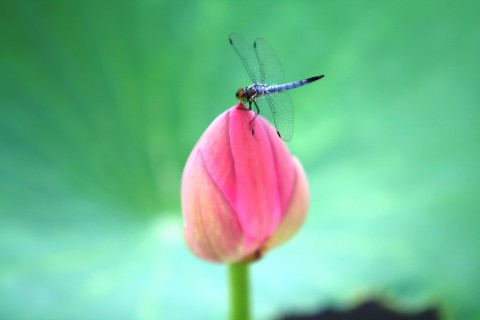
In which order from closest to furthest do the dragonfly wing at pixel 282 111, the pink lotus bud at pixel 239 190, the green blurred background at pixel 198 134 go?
1. the pink lotus bud at pixel 239 190
2. the dragonfly wing at pixel 282 111
3. the green blurred background at pixel 198 134

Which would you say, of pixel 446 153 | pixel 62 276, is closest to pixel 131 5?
pixel 62 276

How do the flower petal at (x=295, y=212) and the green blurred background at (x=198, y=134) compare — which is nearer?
the flower petal at (x=295, y=212)

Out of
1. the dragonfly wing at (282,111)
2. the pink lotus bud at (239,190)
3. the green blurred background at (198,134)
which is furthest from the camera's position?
the green blurred background at (198,134)

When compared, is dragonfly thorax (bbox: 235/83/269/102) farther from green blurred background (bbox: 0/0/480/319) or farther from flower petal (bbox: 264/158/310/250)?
green blurred background (bbox: 0/0/480/319)

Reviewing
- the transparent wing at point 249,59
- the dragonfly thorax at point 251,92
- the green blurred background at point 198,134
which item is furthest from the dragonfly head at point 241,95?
the green blurred background at point 198,134

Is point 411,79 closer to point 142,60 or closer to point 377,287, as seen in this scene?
point 377,287

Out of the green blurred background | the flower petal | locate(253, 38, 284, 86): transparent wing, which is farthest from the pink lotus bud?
the green blurred background

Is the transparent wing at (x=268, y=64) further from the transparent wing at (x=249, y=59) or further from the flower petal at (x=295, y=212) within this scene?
the flower petal at (x=295, y=212)
